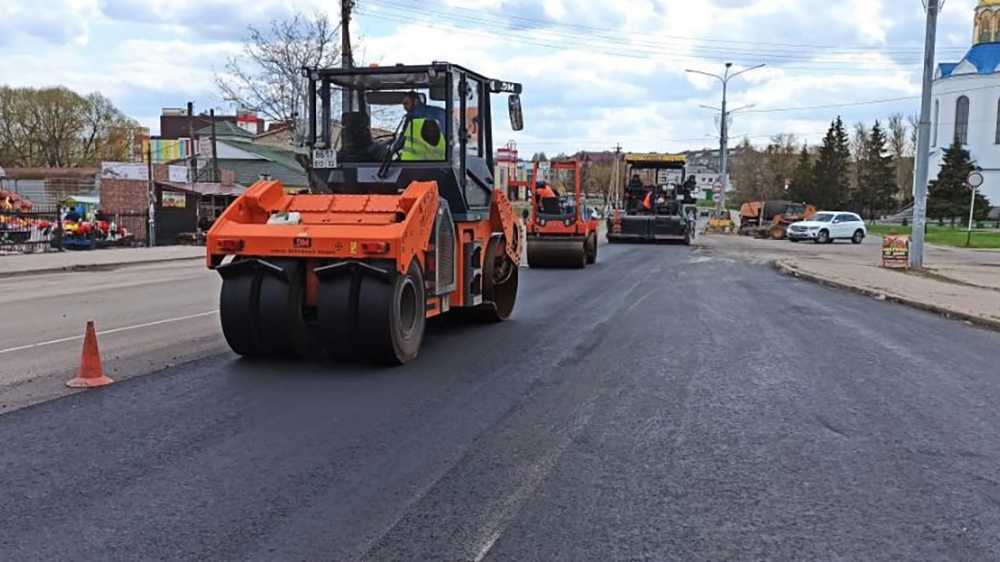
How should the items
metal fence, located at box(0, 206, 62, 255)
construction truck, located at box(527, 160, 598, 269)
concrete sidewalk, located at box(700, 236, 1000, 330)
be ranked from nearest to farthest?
concrete sidewalk, located at box(700, 236, 1000, 330) < construction truck, located at box(527, 160, 598, 269) < metal fence, located at box(0, 206, 62, 255)

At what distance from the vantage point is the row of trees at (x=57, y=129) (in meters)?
73.9

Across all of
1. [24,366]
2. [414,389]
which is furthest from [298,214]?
[24,366]

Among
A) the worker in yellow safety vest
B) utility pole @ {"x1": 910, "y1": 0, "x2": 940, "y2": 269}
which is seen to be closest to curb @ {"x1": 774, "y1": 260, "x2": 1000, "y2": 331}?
utility pole @ {"x1": 910, "y1": 0, "x2": 940, "y2": 269}

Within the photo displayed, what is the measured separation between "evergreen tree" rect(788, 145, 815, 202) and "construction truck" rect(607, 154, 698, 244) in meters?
44.0

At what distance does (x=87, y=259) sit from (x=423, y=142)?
1858 cm

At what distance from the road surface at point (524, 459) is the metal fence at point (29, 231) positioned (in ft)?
72.0

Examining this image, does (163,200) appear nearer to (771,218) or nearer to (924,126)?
(924,126)

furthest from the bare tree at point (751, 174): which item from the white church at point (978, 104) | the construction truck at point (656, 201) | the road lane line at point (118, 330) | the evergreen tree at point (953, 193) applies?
the road lane line at point (118, 330)

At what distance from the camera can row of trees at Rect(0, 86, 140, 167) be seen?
7388cm

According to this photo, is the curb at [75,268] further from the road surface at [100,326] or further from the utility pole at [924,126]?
the utility pole at [924,126]

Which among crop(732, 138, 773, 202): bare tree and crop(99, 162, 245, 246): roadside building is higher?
crop(732, 138, 773, 202): bare tree

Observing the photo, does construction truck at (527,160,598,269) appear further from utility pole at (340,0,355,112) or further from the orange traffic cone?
the orange traffic cone

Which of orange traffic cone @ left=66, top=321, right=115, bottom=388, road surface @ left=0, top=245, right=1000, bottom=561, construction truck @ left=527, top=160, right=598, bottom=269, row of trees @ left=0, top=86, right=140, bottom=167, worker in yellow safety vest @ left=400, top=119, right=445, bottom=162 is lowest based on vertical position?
road surface @ left=0, top=245, right=1000, bottom=561

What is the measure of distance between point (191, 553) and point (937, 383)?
7028mm
